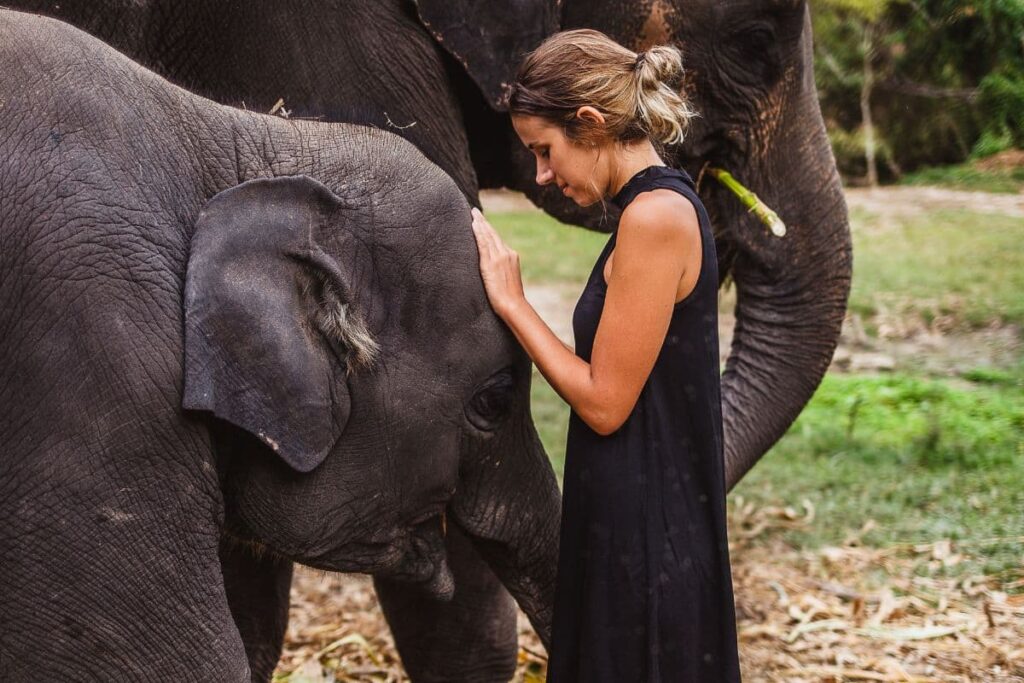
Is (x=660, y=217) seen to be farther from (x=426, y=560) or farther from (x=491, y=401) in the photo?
(x=426, y=560)

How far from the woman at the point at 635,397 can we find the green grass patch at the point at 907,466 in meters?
2.51

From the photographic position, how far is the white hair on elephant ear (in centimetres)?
268

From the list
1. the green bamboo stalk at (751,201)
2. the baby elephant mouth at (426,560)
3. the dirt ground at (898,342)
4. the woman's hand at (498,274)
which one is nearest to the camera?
the woman's hand at (498,274)

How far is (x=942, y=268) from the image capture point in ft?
31.4

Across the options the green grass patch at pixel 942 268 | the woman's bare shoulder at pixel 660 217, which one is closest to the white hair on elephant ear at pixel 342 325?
the woman's bare shoulder at pixel 660 217

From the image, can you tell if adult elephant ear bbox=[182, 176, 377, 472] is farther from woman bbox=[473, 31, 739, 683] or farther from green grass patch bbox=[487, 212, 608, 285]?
green grass patch bbox=[487, 212, 608, 285]

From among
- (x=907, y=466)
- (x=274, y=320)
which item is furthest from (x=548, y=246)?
(x=274, y=320)

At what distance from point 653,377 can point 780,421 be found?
5.27ft

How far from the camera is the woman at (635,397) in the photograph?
8.56 feet

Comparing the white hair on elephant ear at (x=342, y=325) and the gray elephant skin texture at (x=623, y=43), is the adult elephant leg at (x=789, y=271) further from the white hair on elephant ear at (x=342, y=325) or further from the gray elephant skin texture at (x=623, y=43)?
the white hair on elephant ear at (x=342, y=325)

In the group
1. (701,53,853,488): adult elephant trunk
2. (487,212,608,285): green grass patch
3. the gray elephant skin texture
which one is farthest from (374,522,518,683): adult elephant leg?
(487,212,608,285): green grass patch

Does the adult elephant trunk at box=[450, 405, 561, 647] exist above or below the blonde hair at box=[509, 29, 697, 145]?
below

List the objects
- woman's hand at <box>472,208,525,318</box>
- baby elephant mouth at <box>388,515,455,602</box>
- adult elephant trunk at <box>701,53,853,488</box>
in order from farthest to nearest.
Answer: adult elephant trunk at <box>701,53,853,488</box>
baby elephant mouth at <box>388,515,455,602</box>
woman's hand at <box>472,208,525,318</box>

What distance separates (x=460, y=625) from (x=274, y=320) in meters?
1.58
